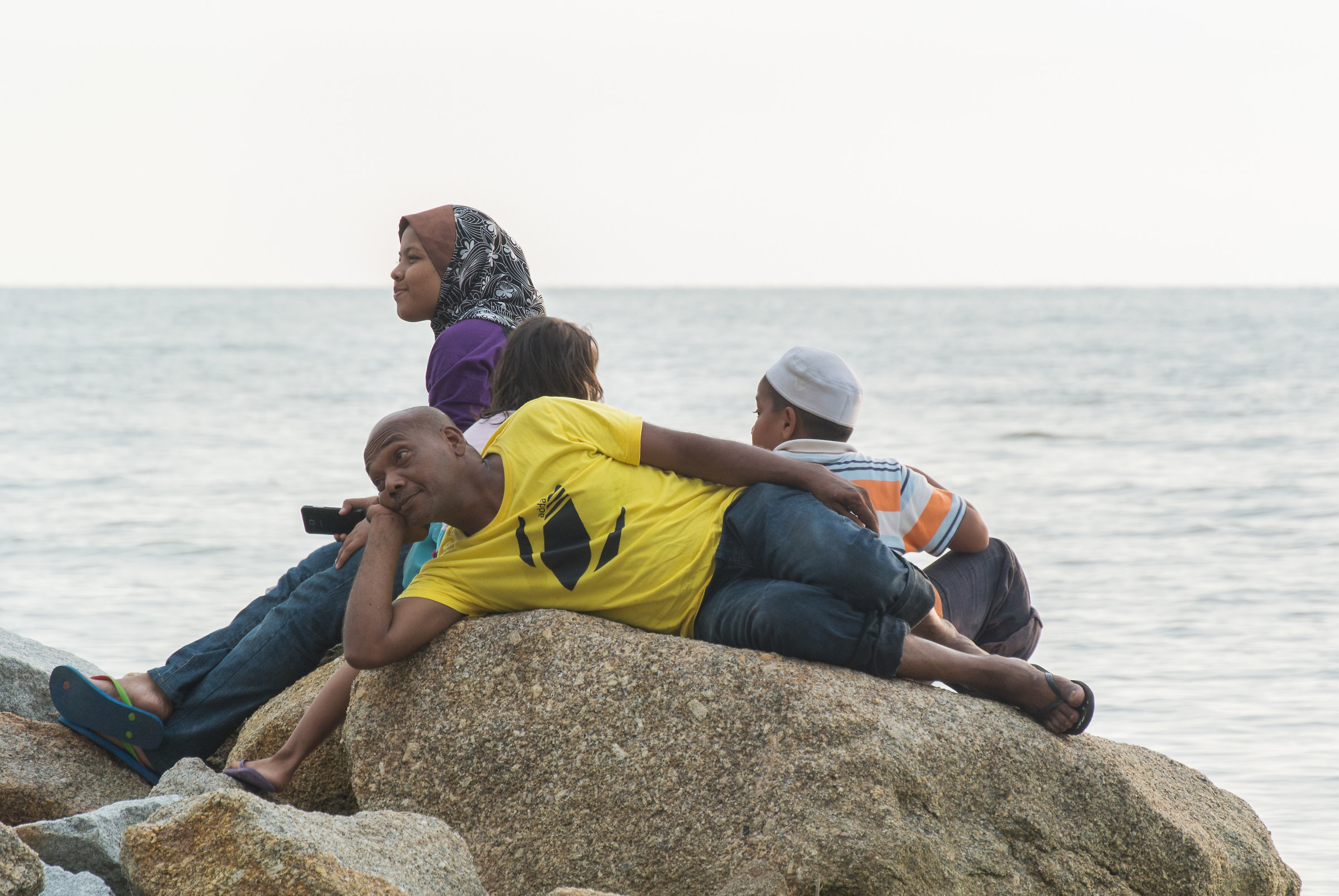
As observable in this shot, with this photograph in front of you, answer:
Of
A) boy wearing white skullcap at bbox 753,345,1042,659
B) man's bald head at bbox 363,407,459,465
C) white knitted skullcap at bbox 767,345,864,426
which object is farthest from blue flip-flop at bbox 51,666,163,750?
white knitted skullcap at bbox 767,345,864,426

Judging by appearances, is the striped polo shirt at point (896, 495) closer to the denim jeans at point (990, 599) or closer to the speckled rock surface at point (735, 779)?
the denim jeans at point (990, 599)

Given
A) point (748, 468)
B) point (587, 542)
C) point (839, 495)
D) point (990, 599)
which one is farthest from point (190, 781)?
point (990, 599)

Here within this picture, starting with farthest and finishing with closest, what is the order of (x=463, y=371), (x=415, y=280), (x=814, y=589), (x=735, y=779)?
(x=415, y=280) → (x=463, y=371) → (x=814, y=589) → (x=735, y=779)

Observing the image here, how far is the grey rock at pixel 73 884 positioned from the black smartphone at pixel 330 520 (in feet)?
3.50

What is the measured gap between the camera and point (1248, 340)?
37344 millimetres

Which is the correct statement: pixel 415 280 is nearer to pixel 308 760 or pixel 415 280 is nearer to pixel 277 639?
pixel 277 639

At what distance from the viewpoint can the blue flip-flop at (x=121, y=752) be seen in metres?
3.57

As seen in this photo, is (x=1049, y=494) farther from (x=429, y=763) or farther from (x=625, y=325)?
(x=625, y=325)

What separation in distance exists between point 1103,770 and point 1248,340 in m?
38.3

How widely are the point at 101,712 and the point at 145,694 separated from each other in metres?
0.13

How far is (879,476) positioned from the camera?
3.40m

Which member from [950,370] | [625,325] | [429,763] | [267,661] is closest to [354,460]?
[267,661]

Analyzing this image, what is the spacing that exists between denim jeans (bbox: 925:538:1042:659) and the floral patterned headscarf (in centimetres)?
165

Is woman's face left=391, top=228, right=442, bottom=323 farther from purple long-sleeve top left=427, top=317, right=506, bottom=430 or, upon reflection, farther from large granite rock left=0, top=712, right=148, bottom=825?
large granite rock left=0, top=712, right=148, bottom=825
